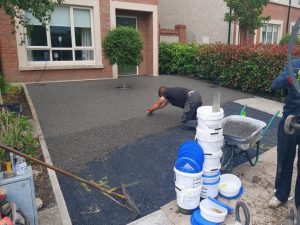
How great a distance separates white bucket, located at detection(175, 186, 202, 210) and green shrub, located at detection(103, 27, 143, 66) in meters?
7.16

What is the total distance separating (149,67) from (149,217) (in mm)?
11410

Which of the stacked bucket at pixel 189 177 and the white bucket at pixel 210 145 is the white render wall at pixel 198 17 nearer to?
the white bucket at pixel 210 145

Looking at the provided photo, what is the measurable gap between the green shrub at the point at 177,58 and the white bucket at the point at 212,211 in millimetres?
10032

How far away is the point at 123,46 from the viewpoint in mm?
9516

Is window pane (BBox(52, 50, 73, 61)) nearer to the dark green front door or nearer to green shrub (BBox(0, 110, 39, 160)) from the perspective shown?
the dark green front door

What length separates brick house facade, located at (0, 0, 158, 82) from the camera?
10250 millimetres

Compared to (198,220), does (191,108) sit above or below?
above

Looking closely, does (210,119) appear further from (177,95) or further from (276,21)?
(276,21)

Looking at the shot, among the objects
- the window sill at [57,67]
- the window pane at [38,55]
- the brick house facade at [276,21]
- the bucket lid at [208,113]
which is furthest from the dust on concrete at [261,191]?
the brick house facade at [276,21]

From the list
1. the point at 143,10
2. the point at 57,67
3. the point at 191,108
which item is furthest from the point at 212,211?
the point at 143,10

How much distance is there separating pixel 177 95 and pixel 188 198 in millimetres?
3317

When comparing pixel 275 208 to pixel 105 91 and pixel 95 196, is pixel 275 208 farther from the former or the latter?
pixel 105 91

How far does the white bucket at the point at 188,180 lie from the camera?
306 centimetres

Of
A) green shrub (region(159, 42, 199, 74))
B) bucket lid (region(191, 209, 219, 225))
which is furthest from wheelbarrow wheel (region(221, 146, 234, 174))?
green shrub (region(159, 42, 199, 74))
